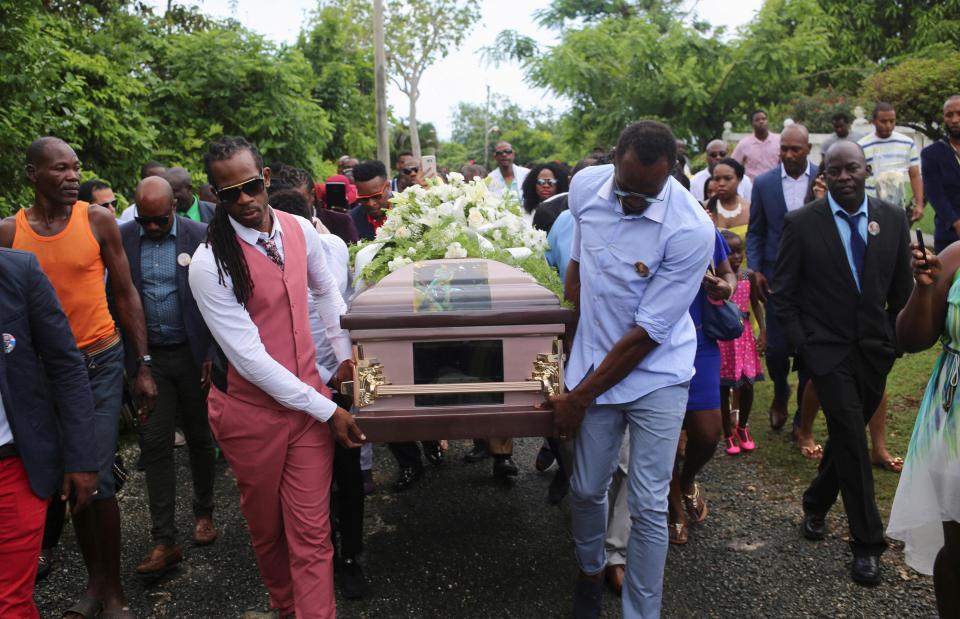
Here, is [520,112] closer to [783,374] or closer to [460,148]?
[460,148]

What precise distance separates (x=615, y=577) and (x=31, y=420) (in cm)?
277

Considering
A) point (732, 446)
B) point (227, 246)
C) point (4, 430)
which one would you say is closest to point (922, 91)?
point (732, 446)

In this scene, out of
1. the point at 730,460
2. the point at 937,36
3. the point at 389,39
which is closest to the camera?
the point at 730,460

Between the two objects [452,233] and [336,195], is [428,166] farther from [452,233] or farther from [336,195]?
[452,233]

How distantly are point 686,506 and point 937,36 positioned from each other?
2809 cm

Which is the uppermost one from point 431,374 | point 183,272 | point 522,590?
point 183,272

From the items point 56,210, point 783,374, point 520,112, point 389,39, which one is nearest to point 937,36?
point 389,39

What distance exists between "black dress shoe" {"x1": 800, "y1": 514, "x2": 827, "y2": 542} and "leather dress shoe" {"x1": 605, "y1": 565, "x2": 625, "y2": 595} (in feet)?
3.83

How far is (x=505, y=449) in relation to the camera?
A: 5.42 m

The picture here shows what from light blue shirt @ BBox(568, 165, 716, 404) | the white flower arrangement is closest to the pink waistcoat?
the white flower arrangement

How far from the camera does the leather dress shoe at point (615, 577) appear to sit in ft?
13.5

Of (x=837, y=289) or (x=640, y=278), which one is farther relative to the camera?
(x=837, y=289)

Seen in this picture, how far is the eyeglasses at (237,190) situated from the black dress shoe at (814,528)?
3454 millimetres

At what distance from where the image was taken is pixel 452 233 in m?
4.40
